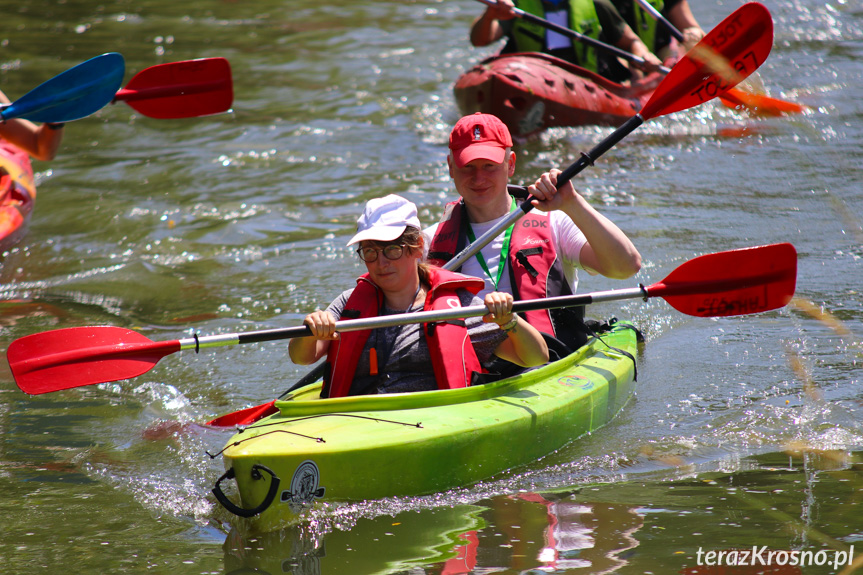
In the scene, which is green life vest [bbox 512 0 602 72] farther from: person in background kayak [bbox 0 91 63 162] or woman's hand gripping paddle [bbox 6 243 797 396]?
woman's hand gripping paddle [bbox 6 243 797 396]

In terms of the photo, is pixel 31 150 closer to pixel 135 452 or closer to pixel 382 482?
pixel 135 452

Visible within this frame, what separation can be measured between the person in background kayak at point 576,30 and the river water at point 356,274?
67 cm

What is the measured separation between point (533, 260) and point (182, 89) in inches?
108

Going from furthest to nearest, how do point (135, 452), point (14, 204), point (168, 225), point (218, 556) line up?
point (168, 225) < point (14, 204) < point (135, 452) < point (218, 556)

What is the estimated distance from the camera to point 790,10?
1116cm

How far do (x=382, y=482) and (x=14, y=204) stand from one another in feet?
14.6

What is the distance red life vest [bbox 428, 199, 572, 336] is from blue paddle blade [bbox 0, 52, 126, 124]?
2.23 m

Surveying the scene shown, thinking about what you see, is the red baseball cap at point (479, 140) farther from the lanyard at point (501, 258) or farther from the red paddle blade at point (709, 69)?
the red paddle blade at point (709, 69)

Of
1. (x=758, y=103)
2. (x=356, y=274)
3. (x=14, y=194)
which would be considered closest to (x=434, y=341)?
(x=356, y=274)

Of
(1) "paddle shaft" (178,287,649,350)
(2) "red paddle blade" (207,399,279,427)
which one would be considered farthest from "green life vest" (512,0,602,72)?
(2) "red paddle blade" (207,399,279,427)

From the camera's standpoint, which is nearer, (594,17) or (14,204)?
(14,204)

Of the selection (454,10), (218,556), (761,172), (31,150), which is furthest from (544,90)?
(454,10)

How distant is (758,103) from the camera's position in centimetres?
676

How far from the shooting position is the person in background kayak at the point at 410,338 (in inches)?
124
